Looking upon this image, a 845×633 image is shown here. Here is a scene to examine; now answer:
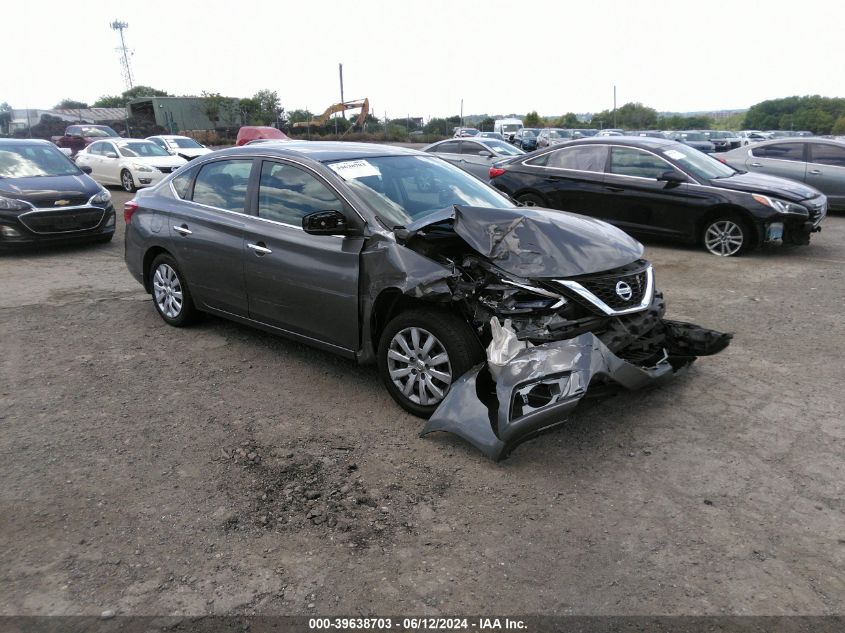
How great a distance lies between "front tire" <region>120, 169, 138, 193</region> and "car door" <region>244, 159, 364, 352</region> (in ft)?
44.9

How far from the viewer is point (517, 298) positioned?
401 cm

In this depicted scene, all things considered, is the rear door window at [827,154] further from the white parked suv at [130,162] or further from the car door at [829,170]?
the white parked suv at [130,162]

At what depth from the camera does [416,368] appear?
425 cm

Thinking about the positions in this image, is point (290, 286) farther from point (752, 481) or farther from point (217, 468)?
point (752, 481)

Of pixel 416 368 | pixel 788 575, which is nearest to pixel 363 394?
pixel 416 368

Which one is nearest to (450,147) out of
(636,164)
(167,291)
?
(636,164)

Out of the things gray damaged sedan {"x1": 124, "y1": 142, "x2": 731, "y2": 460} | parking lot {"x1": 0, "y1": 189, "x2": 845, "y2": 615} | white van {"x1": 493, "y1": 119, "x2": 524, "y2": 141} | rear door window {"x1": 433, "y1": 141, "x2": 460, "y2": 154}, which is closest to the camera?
parking lot {"x1": 0, "y1": 189, "x2": 845, "y2": 615}

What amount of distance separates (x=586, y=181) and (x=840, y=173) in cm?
569

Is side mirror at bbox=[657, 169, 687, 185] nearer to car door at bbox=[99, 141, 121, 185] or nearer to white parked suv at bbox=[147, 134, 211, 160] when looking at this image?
car door at bbox=[99, 141, 121, 185]

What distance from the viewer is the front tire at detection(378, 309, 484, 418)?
4.02 meters

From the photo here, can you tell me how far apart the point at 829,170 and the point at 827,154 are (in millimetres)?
317

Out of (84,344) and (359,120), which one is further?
(359,120)

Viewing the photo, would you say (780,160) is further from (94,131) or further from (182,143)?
(94,131)

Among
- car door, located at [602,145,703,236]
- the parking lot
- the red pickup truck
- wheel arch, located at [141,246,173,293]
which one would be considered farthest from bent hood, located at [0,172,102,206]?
the red pickup truck
